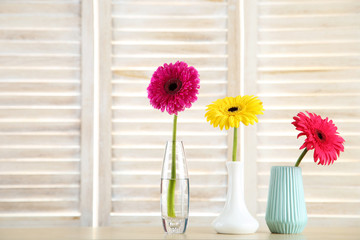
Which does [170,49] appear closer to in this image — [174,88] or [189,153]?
[189,153]

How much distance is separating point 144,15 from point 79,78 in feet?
1.00

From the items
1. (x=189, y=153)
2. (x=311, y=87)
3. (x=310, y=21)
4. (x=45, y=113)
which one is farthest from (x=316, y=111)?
(x=45, y=113)

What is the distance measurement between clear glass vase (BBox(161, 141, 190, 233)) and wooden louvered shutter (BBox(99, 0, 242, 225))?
471mm

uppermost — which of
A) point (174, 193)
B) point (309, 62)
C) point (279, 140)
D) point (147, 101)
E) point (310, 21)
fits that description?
point (310, 21)

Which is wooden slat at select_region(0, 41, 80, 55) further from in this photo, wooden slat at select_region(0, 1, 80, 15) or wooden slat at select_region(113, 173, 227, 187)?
wooden slat at select_region(113, 173, 227, 187)

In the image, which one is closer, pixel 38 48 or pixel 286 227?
pixel 286 227

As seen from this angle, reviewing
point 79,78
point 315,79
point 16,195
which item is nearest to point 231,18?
point 315,79

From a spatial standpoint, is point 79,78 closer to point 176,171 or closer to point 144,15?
point 144,15

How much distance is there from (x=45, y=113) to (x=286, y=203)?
0.88 metres

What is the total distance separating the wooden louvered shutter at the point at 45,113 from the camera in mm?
1673

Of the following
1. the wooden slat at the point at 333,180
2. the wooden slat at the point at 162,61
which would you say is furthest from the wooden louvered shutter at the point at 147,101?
the wooden slat at the point at 333,180

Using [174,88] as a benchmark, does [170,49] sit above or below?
above

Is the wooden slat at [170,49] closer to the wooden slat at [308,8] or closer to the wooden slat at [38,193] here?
the wooden slat at [308,8]

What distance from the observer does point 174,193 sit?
119cm
